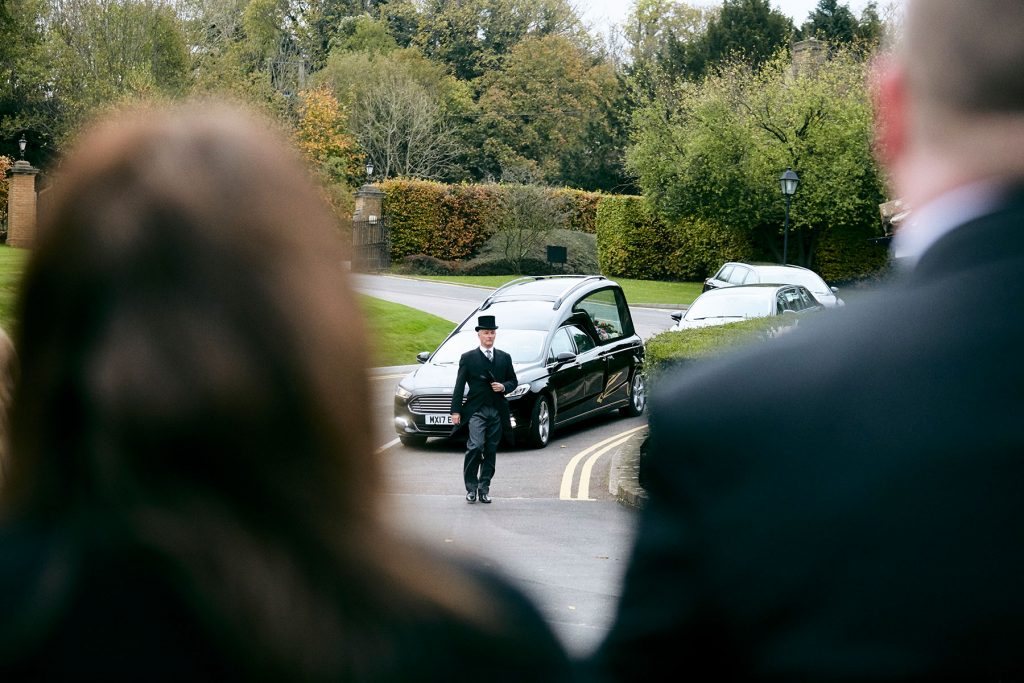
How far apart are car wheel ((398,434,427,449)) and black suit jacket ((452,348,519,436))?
111 inches

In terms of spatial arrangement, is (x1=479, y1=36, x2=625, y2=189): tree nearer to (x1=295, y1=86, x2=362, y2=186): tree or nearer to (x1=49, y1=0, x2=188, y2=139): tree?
(x1=295, y1=86, x2=362, y2=186): tree

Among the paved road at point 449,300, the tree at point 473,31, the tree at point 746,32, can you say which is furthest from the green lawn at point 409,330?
the tree at point 473,31

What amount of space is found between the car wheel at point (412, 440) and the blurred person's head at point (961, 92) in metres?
14.6

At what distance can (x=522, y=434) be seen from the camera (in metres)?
15.6

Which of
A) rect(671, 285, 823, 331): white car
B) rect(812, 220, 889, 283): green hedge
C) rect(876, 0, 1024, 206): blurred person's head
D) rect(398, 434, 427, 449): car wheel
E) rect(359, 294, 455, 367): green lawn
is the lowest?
rect(398, 434, 427, 449): car wheel

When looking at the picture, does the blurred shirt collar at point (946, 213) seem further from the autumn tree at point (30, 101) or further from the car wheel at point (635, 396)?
the autumn tree at point (30, 101)

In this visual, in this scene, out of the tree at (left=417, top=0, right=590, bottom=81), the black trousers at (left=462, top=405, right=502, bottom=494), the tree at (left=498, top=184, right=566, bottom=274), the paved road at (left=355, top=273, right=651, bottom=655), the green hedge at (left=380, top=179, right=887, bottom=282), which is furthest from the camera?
the tree at (left=417, top=0, right=590, bottom=81)

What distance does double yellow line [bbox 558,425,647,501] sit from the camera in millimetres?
12516

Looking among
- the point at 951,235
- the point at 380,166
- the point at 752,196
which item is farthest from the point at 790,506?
the point at 380,166

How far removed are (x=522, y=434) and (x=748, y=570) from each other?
14.6 meters

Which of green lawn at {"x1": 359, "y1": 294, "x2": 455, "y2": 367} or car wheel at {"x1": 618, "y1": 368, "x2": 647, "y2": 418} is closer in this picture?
car wheel at {"x1": 618, "y1": 368, "x2": 647, "y2": 418}

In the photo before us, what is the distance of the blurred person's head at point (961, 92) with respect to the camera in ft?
3.66

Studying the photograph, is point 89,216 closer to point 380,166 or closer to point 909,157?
point 909,157

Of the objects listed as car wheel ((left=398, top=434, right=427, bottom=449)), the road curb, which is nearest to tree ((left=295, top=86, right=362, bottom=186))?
car wheel ((left=398, top=434, right=427, bottom=449))
